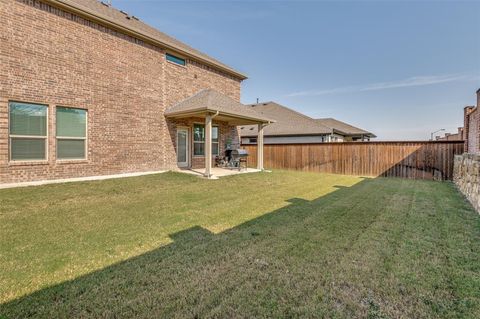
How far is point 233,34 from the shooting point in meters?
15.3

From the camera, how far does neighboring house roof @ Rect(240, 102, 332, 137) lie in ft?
64.6

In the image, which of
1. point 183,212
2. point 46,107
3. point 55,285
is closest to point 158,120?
point 46,107

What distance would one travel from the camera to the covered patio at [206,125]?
10359mm

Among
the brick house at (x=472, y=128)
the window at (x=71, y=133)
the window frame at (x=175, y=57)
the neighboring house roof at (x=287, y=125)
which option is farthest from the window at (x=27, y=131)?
the brick house at (x=472, y=128)

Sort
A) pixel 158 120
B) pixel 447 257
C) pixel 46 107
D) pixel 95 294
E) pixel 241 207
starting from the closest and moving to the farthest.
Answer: pixel 95 294
pixel 447 257
pixel 241 207
pixel 46 107
pixel 158 120

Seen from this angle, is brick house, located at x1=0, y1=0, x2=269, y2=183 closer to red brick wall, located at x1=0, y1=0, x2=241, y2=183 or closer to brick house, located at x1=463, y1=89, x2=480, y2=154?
red brick wall, located at x1=0, y1=0, x2=241, y2=183

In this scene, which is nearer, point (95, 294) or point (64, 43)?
point (95, 294)

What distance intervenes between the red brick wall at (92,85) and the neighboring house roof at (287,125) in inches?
369

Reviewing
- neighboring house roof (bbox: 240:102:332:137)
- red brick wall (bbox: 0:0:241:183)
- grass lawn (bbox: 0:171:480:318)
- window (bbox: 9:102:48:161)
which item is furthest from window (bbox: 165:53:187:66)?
grass lawn (bbox: 0:171:480:318)

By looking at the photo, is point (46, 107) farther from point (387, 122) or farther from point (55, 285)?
point (387, 122)

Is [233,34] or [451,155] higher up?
[233,34]

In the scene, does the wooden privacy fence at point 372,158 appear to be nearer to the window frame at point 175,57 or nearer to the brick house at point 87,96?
the brick house at point 87,96

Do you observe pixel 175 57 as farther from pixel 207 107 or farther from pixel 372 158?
pixel 372 158

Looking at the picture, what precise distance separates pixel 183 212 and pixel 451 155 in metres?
13.3
